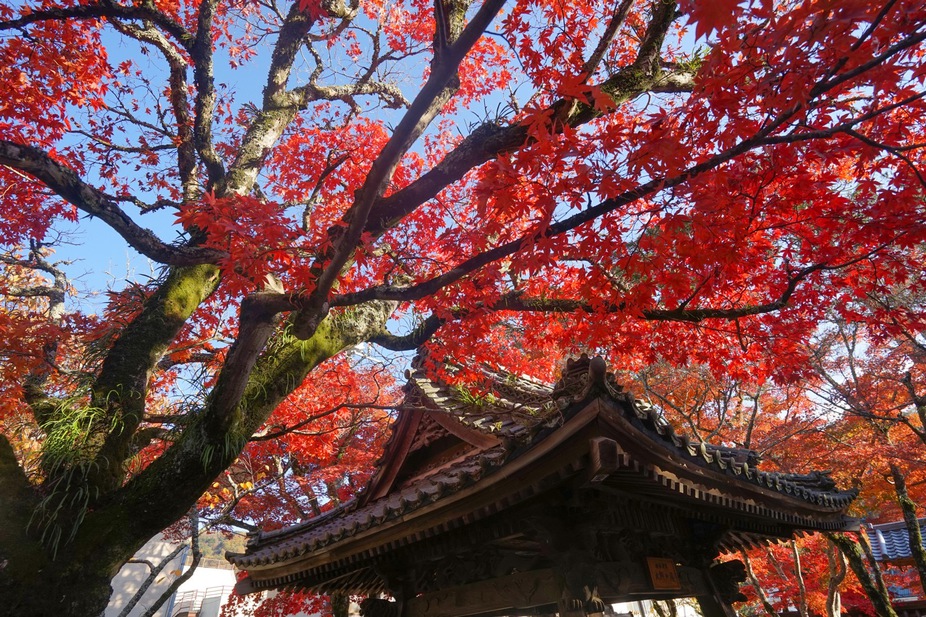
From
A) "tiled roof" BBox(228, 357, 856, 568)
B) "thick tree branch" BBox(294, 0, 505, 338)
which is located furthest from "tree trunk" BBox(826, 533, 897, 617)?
"thick tree branch" BBox(294, 0, 505, 338)

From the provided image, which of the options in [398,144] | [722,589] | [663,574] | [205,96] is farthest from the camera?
[205,96]

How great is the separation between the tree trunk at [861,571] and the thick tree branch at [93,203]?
1237 centimetres

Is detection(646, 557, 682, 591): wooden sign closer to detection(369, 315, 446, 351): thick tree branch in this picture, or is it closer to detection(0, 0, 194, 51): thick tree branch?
detection(369, 315, 446, 351): thick tree branch

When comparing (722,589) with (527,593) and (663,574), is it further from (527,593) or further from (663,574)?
(527,593)

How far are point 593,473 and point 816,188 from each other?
21.3 ft

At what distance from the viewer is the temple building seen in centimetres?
385

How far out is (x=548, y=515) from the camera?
4.67 m

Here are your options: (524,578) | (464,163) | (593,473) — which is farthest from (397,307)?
(593,473)

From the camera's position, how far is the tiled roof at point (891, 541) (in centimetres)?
1703

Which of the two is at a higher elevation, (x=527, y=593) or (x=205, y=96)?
(x=205, y=96)

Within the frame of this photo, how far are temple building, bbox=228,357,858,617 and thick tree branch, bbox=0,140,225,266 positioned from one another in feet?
10.9

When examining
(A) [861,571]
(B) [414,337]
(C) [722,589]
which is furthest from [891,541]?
(B) [414,337]

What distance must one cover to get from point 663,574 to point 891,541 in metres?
18.8

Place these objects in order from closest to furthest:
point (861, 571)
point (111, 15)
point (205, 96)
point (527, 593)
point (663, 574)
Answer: point (527, 593) → point (663, 574) → point (111, 15) → point (205, 96) → point (861, 571)
